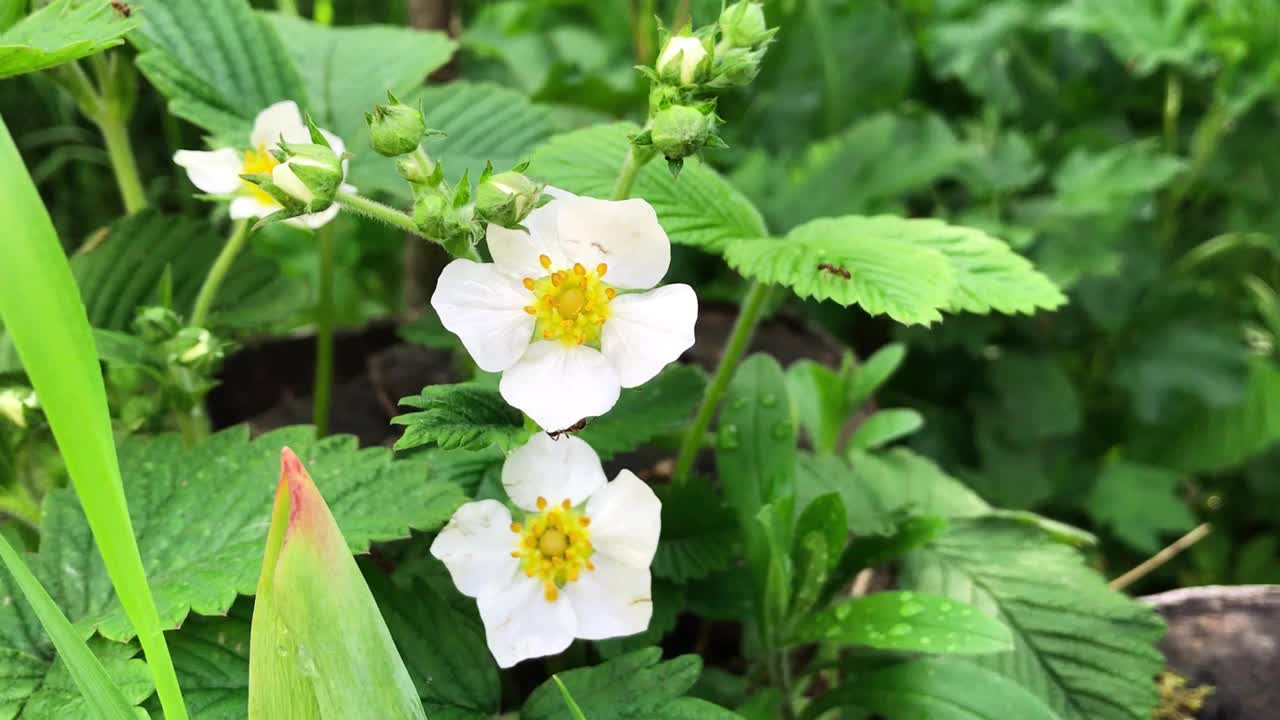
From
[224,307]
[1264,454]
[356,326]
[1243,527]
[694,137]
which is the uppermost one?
[694,137]

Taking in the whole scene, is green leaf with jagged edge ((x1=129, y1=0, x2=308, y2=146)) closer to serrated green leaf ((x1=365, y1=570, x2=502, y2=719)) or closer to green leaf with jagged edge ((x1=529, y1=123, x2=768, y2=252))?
green leaf with jagged edge ((x1=529, y1=123, x2=768, y2=252))

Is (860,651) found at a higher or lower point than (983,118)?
lower

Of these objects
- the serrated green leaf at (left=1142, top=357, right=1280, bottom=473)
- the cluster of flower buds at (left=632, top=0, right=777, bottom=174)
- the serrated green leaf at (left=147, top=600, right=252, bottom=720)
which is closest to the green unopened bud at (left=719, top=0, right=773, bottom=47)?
the cluster of flower buds at (left=632, top=0, right=777, bottom=174)

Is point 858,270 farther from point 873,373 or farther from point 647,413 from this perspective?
point 873,373

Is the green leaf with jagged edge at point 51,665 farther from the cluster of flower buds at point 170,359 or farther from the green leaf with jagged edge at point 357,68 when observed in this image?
the green leaf with jagged edge at point 357,68

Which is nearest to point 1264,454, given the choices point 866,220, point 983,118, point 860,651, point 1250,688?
point 983,118

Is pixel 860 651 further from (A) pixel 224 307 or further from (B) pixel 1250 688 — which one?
(A) pixel 224 307

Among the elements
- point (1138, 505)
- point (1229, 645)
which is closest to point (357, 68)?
point (1229, 645)
